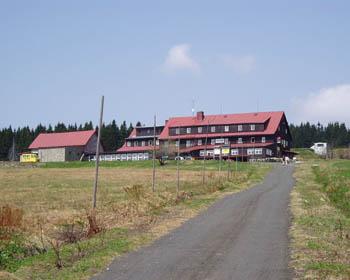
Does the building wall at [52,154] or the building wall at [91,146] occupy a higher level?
the building wall at [91,146]

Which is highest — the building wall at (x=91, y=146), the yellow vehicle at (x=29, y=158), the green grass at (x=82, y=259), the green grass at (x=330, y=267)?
the building wall at (x=91, y=146)

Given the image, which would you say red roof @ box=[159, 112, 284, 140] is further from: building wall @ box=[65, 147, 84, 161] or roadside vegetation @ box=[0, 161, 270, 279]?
roadside vegetation @ box=[0, 161, 270, 279]

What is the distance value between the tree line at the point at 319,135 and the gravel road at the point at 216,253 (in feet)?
523

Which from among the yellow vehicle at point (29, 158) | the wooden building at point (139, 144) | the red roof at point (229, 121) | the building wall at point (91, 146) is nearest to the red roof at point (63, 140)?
the building wall at point (91, 146)

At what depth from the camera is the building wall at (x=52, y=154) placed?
119m

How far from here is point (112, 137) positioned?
6250 inches

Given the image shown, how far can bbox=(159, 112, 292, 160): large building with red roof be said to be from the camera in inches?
3999

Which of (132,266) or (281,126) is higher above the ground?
(281,126)

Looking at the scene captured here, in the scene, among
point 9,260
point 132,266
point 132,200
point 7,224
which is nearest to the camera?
point 132,266

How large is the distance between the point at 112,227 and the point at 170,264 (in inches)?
235

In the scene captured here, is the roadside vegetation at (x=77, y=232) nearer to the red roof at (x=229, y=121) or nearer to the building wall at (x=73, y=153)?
the red roof at (x=229, y=121)

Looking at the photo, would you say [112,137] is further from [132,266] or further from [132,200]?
[132,266]

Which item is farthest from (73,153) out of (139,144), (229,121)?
(229,121)

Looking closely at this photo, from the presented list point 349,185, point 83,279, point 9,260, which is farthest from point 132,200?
point 349,185
